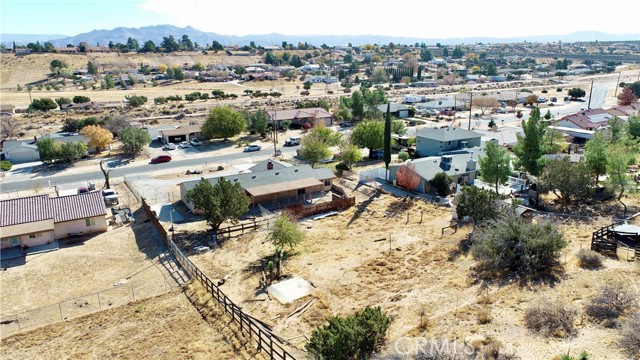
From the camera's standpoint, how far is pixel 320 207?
45.1 meters

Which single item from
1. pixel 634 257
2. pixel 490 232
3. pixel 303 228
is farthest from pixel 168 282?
pixel 634 257

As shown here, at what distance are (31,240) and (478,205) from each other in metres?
35.9

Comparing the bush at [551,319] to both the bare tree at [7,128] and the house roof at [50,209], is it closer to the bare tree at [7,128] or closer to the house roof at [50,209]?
the house roof at [50,209]

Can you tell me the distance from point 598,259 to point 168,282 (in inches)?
1071

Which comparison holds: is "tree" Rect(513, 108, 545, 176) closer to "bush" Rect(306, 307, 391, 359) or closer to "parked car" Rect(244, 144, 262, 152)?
"bush" Rect(306, 307, 391, 359)

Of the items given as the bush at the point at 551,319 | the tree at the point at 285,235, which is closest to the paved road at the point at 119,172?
the tree at the point at 285,235

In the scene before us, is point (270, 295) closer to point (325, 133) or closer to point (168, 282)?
point (168, 282)

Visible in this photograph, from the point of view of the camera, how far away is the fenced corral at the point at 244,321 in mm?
23094

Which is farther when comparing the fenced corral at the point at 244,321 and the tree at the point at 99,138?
the tree at the point at 99,138

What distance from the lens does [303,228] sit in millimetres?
41281

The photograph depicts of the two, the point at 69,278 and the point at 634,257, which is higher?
the point at 634,257

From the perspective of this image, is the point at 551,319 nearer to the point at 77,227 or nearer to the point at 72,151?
the point at 77,227

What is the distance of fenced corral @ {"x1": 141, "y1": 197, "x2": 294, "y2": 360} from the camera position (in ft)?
75.8

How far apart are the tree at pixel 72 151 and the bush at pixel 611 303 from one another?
6349 cm
